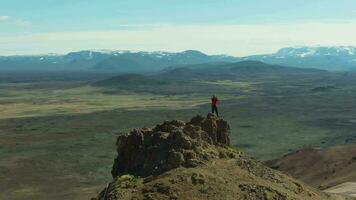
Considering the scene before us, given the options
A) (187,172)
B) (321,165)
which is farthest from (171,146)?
(321,165)

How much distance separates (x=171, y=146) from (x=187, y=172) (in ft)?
8.94

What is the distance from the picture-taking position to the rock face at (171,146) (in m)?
21.7

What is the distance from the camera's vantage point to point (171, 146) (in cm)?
2289

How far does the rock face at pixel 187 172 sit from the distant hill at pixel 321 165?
73.2 ft

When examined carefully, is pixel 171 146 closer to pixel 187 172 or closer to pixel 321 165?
pixel 187 172

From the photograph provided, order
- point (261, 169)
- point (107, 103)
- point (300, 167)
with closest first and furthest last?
1. point (261, 169)
2. point (300, 167)
3. point (107, 103)

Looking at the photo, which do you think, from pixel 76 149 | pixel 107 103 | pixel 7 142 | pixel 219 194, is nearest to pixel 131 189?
pixel 219 194

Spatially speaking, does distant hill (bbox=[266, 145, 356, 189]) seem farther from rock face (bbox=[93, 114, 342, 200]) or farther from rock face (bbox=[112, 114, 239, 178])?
rock face (bbox=[93, 114, 342, 200])

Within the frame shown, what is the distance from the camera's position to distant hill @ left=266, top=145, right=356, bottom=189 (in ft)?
157

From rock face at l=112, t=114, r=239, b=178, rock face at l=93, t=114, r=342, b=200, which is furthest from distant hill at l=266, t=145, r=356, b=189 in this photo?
rock face at l=93, t=114, r=342, b=200

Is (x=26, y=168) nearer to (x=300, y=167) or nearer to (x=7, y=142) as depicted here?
(x=7, y=142)

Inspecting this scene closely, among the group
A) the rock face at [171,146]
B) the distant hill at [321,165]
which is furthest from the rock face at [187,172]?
the distant hill at [321,165]

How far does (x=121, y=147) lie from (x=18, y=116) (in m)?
106

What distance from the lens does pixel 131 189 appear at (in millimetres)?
20031
